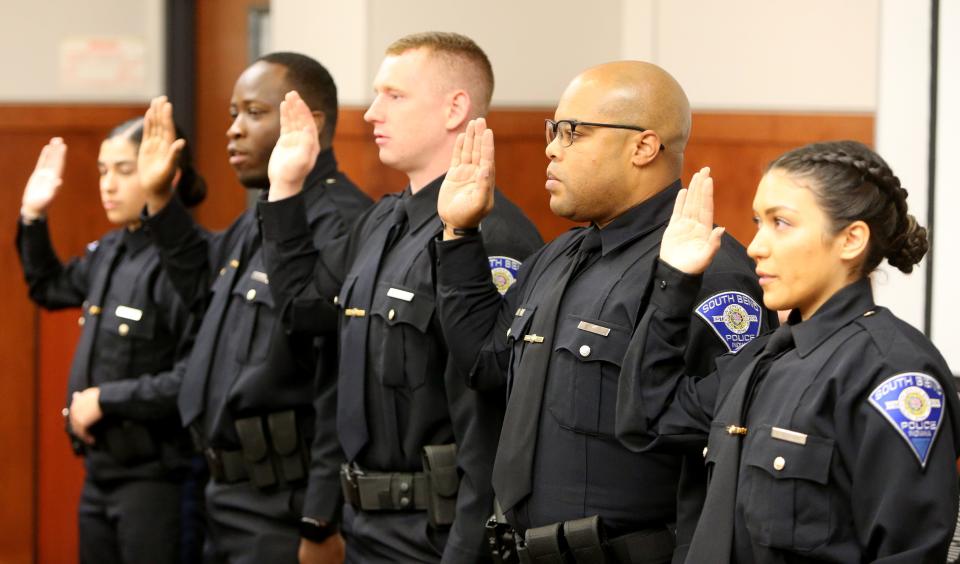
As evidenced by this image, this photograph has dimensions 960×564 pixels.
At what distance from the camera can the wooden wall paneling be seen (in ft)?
17.7

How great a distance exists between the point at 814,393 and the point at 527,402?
0.66 metres

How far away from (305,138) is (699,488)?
1581 millimetres

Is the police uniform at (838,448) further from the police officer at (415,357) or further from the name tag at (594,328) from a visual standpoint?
the police officer at (415,357)

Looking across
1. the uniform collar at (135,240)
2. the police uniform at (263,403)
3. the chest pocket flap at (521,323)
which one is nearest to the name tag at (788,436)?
the chest pocket flap at (521,323)

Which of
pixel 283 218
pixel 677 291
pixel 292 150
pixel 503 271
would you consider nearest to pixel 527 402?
pixel 677 291

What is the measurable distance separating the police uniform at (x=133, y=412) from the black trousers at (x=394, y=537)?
1.09m

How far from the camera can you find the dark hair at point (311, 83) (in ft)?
12.4

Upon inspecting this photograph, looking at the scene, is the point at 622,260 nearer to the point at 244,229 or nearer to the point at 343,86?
Result: the point at 244,229

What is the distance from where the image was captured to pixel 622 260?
254cm

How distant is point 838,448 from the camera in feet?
6.58

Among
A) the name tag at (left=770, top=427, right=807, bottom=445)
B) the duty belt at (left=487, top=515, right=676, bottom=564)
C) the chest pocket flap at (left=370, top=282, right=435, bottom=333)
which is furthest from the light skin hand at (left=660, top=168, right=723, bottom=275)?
the chest pocket flap at (left=370, top=282, right=435, bottom=333)

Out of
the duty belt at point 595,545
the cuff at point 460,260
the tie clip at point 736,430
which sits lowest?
the duty belt at point 595,545

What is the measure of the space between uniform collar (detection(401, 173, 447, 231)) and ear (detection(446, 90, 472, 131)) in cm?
13

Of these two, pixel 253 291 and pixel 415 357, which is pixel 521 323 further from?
pixel 253 291
